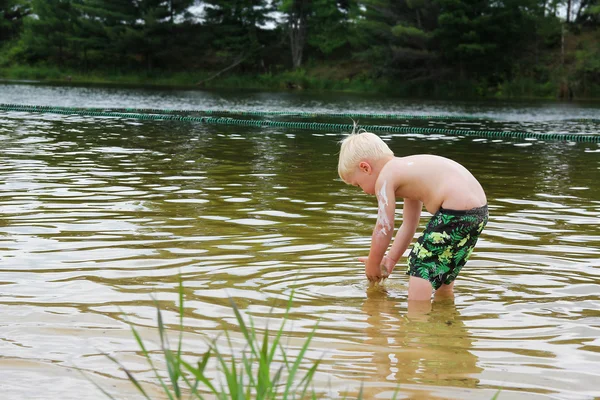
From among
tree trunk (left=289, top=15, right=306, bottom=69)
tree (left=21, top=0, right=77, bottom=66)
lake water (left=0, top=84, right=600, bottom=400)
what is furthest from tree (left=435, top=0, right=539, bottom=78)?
lake water (left=0, top=84, right=600, bottom=400)

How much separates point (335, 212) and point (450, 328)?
10.9 ft

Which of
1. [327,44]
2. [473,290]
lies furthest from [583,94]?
[473,290]

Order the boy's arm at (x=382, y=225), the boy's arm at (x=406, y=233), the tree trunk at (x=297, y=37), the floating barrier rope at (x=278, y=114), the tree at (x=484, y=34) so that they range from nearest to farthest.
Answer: the boy's arm at (x=382, y=225)
the boy's arm at (x=406, y=233)
the floating barrier rope at (x=278, y=114)
the tree at (x=484, y=34)
the tree trunk at (x=297, y=37)

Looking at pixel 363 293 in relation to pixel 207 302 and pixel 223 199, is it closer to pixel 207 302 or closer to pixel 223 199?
pixel 207 302

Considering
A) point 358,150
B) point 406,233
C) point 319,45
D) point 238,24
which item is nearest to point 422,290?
point 406,233

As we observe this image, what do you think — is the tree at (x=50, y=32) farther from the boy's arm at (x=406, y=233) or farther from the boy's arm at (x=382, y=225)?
the boy's arm at (x=382, y=225)

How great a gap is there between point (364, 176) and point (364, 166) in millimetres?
76

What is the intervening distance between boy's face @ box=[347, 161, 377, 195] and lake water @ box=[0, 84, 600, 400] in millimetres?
635

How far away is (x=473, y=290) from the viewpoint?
486cm

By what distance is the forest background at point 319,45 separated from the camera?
134 ft

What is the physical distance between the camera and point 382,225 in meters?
4.38

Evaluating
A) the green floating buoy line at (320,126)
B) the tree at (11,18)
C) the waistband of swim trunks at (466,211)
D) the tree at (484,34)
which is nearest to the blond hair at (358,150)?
the waistband of swim trunks at (466,211)

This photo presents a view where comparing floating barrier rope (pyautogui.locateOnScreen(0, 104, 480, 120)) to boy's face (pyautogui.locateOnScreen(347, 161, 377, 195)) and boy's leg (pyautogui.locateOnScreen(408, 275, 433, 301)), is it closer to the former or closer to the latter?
boy's face (pyautogui.locateOnScreen(347, 161, 377, 195))

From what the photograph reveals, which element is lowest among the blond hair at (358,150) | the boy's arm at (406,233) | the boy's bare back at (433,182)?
the boy's arm at (406,233)
